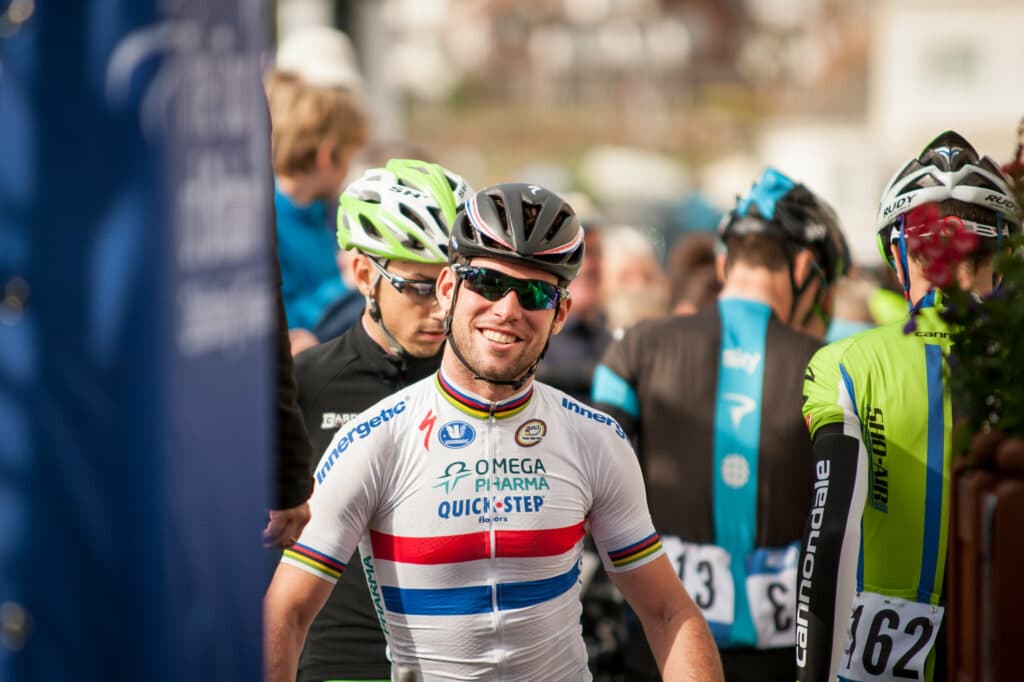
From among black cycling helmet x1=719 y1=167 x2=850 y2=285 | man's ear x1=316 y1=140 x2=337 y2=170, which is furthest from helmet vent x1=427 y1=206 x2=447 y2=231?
man's ear x1=316 y1=140 x2=337 y2=170

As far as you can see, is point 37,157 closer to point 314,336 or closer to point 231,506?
point 231,506

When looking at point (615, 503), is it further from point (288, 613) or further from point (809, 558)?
point (288, 613)

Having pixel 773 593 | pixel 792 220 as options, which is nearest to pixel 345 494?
pixel 773 593

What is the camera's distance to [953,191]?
14.7ft

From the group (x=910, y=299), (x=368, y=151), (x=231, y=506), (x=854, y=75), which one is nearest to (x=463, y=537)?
(x=231, y=506)

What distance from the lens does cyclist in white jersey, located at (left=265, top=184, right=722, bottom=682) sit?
Answer: 12.6 ft

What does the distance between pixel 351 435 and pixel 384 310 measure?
1.02m

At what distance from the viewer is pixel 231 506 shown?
265 cm

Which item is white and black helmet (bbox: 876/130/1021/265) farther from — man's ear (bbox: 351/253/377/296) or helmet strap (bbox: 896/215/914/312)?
man's ear (bbox: 351/253/377/296)

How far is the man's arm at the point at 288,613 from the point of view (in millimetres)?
3658

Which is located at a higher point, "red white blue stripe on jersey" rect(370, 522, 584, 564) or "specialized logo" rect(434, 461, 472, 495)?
"specialized logo" rect(434, 461, 472, 495)

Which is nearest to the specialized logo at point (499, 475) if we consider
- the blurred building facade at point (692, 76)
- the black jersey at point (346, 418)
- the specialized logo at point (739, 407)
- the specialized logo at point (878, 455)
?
the black jersey at point (346, 418)

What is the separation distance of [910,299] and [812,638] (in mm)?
1124

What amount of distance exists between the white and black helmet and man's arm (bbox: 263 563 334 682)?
2143mm
